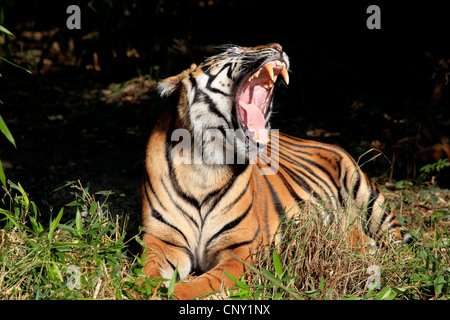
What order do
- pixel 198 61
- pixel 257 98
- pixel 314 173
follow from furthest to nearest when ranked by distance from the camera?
pixel 198 61 → pixel 314 173 → pixel 257 98

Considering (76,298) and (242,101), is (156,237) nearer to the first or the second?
(76,298)

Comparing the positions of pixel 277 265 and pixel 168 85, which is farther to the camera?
pixel 168 85

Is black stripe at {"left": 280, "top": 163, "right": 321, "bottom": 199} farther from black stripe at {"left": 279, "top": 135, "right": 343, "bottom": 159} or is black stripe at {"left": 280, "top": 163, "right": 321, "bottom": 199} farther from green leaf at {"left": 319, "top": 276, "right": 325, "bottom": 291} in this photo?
green leaf at {"left": 319, "top": 276, "right": 325, "bottom": 291}

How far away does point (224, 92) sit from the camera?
2936 millimetres

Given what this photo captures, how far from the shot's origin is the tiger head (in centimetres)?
288

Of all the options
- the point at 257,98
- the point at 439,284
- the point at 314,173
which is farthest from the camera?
the point at 314,173

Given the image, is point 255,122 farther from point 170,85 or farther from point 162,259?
point 162,259

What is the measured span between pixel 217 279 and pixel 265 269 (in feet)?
0.94

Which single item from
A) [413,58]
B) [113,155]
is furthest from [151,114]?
[413,58]

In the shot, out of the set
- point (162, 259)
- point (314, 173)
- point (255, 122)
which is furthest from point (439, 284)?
point (314, 173)

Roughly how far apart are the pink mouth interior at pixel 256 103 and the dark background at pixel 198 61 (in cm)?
161

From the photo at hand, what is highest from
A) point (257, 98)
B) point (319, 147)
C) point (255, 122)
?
point (257, 98)

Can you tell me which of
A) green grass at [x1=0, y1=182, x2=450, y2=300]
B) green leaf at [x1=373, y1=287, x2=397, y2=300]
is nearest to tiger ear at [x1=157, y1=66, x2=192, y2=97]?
green grass at [x1=0, y1=182, x2=450, y2=300]
